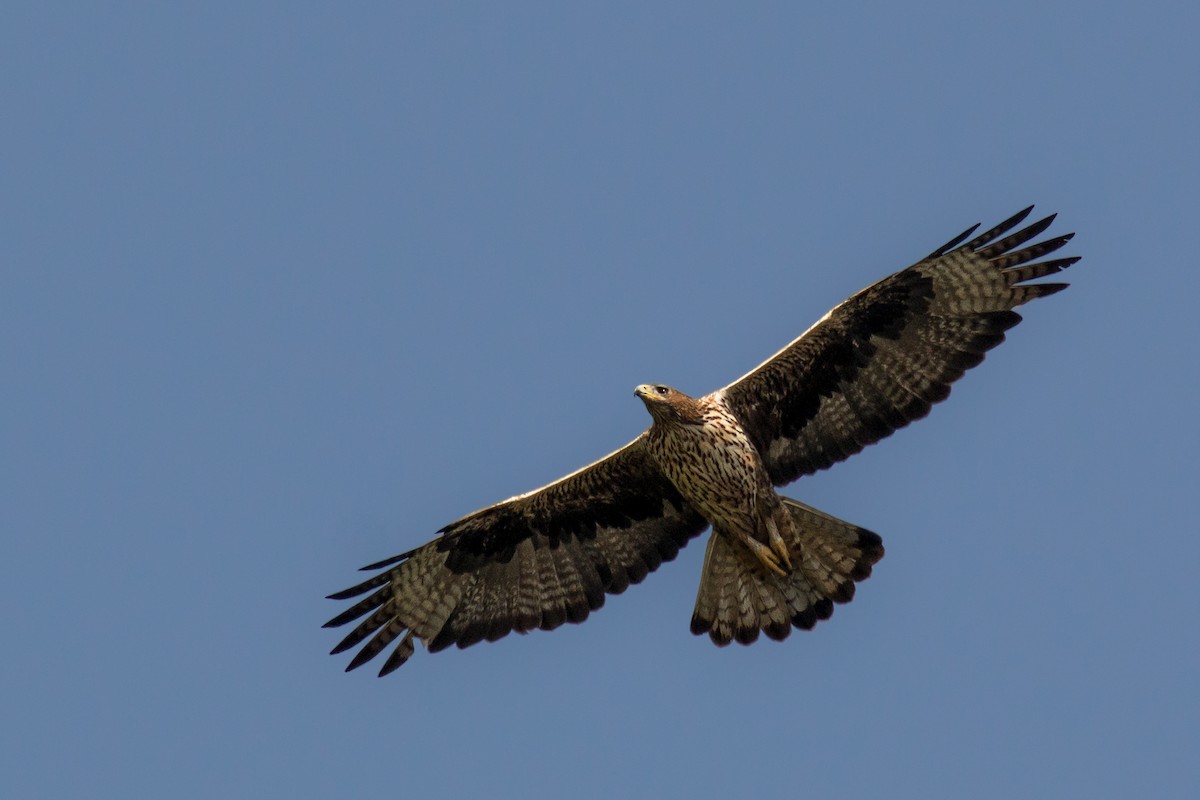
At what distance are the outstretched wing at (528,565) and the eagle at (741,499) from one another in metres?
0.01

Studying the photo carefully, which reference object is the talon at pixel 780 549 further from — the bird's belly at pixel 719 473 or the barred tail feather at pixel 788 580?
the bird's belly at pixel 719 473

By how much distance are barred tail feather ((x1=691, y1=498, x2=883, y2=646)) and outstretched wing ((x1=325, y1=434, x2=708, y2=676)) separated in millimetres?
476

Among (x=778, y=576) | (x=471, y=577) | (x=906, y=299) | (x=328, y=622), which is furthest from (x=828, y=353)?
(x=328, y=622)

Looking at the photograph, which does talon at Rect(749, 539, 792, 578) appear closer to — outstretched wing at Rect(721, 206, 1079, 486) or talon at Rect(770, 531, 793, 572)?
talon at Rect(770, 531, 793, 572)

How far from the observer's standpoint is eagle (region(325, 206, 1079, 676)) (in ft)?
56.1

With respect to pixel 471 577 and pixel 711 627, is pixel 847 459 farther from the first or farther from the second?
pixel 471 577

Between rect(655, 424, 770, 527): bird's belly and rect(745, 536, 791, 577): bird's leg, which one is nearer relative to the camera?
rect(655, 424, 770, 527): bird's belly

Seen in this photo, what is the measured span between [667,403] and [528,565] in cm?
229

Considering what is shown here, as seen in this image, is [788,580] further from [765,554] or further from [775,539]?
[775,539]

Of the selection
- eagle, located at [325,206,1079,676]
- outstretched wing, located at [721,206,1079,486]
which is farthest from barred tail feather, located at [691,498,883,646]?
outstretched wing, located at [721,206,1079,486]

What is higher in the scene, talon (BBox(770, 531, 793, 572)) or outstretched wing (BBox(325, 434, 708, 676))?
outstretched wing (BBox(325, 434, 708, 676))

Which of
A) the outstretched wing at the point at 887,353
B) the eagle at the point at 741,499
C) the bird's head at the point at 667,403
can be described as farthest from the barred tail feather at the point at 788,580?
the bird's head at the point at 667,403

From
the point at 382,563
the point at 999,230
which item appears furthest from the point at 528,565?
the point at 999,230

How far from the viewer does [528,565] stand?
18.0m
